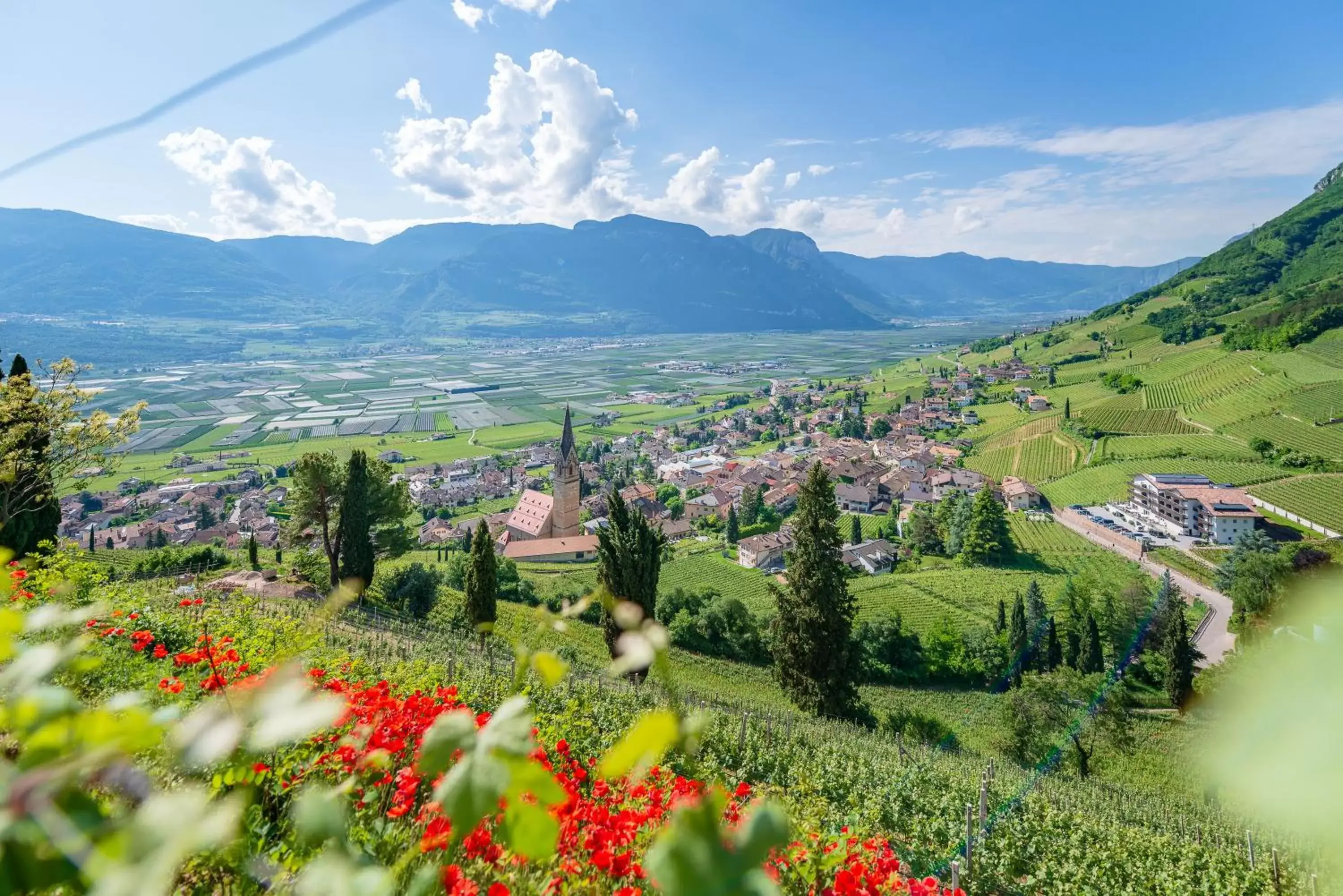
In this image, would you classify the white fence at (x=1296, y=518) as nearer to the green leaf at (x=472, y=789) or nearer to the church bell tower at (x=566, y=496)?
the church bell tower at (x=566, y=496)

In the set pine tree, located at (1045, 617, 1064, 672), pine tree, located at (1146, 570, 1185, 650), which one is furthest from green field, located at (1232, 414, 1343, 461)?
pine tree, located at (1045, 617, 1064, 672)

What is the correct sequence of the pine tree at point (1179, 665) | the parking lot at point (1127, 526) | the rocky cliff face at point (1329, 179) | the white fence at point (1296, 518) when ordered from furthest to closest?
the rocky cliff face at point (1329, 179) < the parking lot at point (1127, 526) < the white fence at point (1296, 518) < the pine tree at point (1179, 665)

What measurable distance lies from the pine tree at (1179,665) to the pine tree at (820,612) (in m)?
16.1

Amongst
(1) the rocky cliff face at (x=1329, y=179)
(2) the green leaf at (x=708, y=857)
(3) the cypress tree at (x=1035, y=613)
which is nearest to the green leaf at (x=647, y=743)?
(2) the green leaf at (x=708, y=857)

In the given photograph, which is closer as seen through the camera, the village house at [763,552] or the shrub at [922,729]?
the shrub at [922,729]

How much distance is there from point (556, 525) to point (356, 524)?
104ft

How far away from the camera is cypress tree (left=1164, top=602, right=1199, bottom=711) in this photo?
865 inches

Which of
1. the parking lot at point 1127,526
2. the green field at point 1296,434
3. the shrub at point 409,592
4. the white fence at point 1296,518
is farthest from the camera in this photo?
the green field at point 1296,434

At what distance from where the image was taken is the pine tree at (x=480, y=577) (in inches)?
639

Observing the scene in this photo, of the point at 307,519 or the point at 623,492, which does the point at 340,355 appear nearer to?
the point at 623,492

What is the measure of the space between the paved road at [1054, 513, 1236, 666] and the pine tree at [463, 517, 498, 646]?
28.7 m

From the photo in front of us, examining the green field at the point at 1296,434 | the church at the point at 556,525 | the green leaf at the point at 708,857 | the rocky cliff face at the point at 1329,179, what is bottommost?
the church at the point at 556,525

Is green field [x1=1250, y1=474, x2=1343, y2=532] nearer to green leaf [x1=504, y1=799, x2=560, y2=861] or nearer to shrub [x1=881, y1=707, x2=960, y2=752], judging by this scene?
shrub [x1=881, y1=707, x2=960, y2=752]

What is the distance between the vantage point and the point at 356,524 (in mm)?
18375
